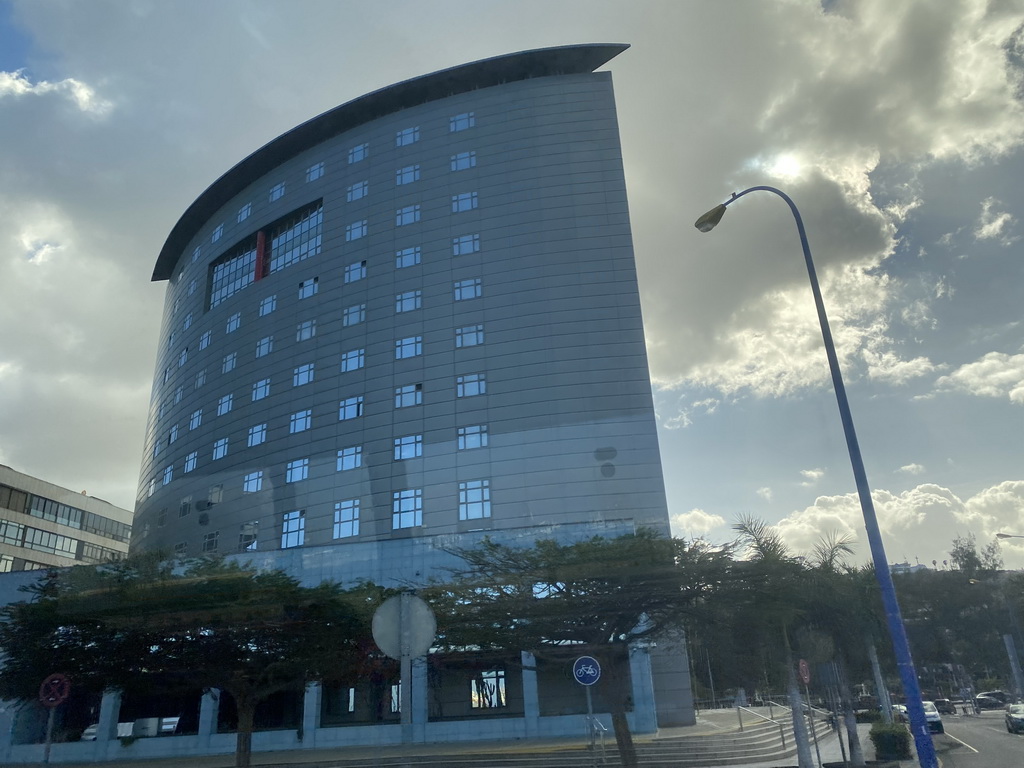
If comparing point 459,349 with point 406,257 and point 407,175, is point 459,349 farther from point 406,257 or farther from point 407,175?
point 407,175

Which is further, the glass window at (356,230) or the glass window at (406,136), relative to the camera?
the glass window at (406,136)

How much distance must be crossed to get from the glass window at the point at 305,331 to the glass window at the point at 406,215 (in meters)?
9.10

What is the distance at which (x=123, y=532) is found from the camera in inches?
3103

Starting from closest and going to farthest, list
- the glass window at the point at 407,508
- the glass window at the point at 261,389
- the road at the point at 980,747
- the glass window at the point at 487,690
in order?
the road at the point at 980,747, the glass window at the point at 487,690, the glass window at the point at 407,508, the glass window at the point at 261,389

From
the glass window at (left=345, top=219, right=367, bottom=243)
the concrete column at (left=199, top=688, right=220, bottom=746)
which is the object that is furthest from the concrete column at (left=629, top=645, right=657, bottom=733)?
the glass window at (left=345, top=219, right=367, bottom=243)

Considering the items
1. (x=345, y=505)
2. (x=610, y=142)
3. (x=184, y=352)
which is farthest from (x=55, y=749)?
(x=610, y=142)

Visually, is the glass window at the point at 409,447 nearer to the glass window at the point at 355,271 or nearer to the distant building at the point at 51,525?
the glass window at the point at 355,271

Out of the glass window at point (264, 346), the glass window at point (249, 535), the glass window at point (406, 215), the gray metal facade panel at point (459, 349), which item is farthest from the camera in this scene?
the glass window at point (264, 346)

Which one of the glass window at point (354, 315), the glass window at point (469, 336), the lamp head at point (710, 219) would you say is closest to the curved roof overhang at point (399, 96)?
the glass window at point (354, 315)

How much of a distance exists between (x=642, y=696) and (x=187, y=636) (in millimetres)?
19482

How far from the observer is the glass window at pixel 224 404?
54312 mm

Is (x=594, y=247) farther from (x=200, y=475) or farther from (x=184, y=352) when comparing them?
(x=184, y=352)

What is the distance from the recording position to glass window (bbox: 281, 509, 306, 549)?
4619 cm

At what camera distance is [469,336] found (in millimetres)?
46688
